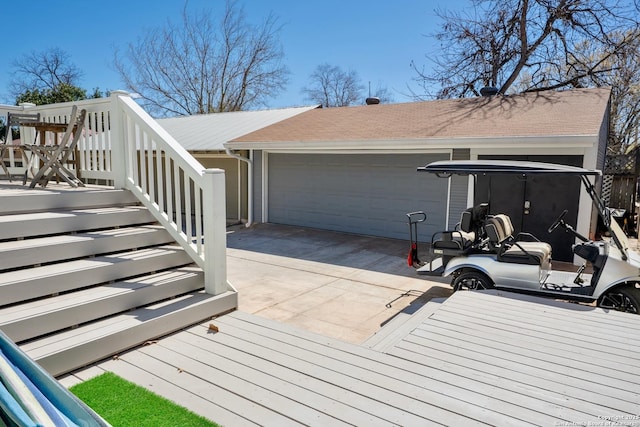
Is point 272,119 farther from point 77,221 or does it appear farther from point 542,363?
point 542,363

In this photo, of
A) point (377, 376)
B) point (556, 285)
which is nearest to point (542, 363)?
point (377, 376)

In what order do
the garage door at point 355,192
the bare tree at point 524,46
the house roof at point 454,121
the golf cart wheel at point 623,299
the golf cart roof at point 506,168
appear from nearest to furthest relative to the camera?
1. the golf cart wheel at point 623,299
2. the golf cart roof at point 506,168
3. the house roof at point 454,121
4. the garage door at point 355,192
5. the bare tree at point 524,46

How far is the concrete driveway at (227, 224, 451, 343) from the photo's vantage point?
15.5 feet

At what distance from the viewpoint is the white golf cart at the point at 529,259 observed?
170 inches

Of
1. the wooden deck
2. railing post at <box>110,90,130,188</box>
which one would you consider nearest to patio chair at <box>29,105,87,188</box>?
railing post at <box>110,90,130,188</box>

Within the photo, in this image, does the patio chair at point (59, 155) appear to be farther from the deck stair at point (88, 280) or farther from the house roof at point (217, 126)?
the house roof at point (217, 126)

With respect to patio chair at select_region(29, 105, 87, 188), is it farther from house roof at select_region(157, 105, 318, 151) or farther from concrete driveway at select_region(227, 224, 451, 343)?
house roof at select_region(157, 105, 318, 151)

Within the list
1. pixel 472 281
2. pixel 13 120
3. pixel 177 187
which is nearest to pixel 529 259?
pixel 472 281

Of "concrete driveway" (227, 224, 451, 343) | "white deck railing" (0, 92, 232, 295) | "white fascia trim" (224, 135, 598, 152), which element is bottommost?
"concrete driveway" (227, 224, 451, 343)

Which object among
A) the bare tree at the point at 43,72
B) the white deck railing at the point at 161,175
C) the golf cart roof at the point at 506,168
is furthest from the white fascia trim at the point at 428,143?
the bare tree at the point at 43,72

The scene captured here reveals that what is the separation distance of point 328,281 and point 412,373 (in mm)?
3471

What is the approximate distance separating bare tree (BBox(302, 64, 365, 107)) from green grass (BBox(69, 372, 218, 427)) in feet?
92.2

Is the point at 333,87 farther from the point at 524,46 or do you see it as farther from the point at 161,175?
the point at 161,175

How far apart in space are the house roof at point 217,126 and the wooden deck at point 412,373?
850 centimetres
